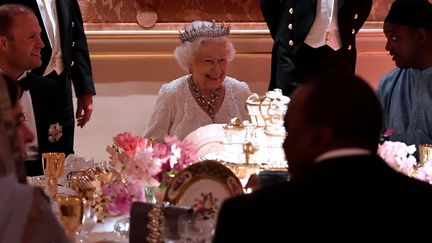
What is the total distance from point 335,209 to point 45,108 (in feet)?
9.22

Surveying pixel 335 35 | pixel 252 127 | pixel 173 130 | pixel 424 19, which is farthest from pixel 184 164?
pixel 335 35

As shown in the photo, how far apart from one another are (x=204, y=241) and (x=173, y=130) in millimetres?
2035

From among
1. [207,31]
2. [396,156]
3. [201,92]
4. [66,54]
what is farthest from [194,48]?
[396,156]

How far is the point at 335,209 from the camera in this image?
1686mm

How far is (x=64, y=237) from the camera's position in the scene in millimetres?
1909

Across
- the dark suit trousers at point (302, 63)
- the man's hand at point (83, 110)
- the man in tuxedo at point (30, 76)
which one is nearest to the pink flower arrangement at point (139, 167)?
the man in tuxedo at point (30, 76)

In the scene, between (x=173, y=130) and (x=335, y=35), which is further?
(x=335, y=35)

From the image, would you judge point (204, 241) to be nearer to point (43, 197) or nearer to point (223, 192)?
point (223, 192)

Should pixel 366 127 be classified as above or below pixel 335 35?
below

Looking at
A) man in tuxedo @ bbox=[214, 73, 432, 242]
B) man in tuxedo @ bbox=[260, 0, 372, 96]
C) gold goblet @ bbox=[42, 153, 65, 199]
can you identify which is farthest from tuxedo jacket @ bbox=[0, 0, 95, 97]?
man in tuxedo @ bbox=[214, 73, 432, 242]

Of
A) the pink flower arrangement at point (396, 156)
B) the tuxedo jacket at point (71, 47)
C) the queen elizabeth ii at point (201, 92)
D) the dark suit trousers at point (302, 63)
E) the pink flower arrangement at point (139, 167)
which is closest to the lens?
the pink flower arrangement at point (139, 167)

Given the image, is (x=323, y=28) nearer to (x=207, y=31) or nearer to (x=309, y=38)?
(x=309, y=38)

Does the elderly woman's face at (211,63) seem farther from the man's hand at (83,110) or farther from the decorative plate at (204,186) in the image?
the decorative plate at (204,186)

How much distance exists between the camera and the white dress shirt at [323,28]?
16.3 feet
